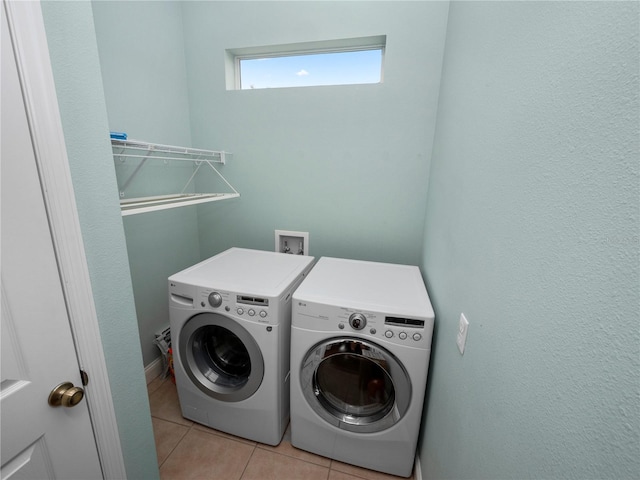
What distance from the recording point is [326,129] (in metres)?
1.90

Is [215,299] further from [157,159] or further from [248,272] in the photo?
[157,159]

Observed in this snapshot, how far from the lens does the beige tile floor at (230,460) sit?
1415mm

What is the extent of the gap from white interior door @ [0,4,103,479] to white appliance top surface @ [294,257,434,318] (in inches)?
33.0

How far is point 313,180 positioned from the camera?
2002 millimetres

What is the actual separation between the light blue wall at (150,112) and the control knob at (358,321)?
143 cm

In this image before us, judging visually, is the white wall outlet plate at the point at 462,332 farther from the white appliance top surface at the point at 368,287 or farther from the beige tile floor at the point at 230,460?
the beige tile floor at the point at 230,460

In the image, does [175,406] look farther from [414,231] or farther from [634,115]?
[634,115]

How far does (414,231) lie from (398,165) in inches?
18.6

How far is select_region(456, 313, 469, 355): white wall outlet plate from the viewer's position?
2.83 feet

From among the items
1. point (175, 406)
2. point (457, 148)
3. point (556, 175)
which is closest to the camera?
point (556, 175)

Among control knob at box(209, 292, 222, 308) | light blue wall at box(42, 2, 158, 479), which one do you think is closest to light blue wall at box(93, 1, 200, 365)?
control knob at box(209, 292, 222, 308)

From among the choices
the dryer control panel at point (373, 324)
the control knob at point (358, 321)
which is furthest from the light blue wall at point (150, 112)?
the control knob at point (358, 321)

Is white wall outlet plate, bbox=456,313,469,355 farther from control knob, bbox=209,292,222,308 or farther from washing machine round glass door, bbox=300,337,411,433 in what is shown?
control knob, bbox=209,292,222,308

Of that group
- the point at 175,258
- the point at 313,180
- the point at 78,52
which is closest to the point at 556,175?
the point at 78,52
